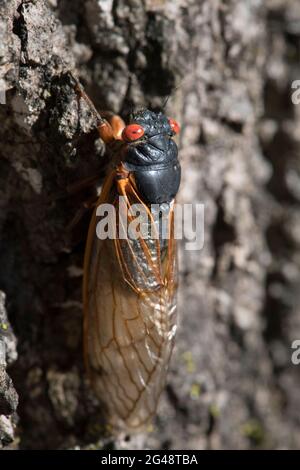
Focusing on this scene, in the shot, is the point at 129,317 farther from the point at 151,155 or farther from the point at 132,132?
the point at 132,132

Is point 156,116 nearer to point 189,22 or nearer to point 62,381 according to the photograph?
point 189,22

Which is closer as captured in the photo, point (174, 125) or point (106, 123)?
point (106, 123)

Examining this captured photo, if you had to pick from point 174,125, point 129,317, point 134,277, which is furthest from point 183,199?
point 129,317

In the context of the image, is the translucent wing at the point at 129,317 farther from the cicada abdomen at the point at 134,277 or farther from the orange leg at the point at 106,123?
the orange leg at the point at 106,123

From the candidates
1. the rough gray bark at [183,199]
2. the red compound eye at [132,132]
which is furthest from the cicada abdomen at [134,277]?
the rough gray bark at [183,199]

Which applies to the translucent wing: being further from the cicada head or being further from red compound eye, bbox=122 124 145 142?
red compound eye, bbox=122 124 145 142

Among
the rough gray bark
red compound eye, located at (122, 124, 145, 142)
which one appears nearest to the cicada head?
red compound eye, located at (122, 124, 145, 142)
